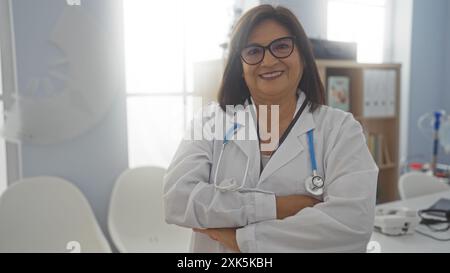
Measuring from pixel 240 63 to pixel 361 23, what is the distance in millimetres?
372

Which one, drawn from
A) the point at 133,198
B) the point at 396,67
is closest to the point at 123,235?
the point at 133,198

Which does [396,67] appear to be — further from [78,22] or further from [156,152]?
[78,22]

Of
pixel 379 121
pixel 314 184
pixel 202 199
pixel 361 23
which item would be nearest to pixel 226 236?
pixel 202 199

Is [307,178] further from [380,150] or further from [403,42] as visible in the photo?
[380,150]

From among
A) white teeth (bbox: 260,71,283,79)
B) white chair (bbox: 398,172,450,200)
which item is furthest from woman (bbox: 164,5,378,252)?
white chair (bbox: 398,172,450,200)

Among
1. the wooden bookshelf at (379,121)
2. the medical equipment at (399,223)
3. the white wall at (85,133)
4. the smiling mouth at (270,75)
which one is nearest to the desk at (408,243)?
the medical equipment at (399,223)

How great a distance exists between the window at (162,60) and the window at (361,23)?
0.81 feet

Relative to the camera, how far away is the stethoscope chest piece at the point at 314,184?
2.03ft

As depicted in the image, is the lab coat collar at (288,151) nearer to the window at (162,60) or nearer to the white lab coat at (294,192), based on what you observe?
the white lab coat at (294,192)

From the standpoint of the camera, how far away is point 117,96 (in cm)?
74

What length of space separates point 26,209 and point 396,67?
42.6 inches

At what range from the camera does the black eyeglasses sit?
60 cm

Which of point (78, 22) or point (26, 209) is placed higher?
point (78, 22)
